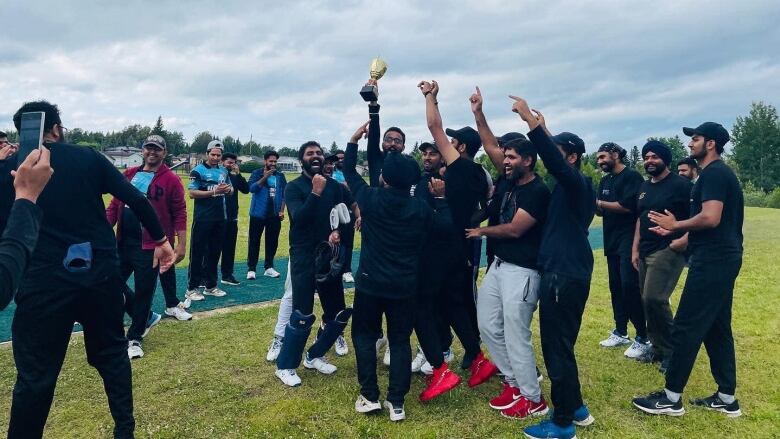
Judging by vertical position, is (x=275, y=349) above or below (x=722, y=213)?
below

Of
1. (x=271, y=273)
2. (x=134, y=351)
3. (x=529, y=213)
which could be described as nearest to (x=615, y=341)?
(x=529, y=213)

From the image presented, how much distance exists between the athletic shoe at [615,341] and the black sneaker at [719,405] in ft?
5.42

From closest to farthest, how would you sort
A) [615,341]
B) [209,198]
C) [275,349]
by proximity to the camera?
[275,349]
[615,341]
[209,198]

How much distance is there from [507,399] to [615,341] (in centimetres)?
255

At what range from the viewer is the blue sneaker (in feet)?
12.5

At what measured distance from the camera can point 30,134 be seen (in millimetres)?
2318

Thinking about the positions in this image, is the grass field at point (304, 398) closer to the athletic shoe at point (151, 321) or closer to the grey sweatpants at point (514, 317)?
the athletic shoe at point (151, 321)

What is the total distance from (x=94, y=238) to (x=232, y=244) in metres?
6.10

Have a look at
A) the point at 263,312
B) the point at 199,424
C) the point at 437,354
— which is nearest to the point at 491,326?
the point at 437,354

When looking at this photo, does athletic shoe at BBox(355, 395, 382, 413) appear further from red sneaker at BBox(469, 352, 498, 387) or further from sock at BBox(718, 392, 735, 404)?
sock at BBox(718, 392, 735, 404)

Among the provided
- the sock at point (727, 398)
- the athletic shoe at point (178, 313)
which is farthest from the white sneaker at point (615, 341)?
the athletic shoe at point (178, 313)

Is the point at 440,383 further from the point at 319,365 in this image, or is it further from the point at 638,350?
the point at 638,350

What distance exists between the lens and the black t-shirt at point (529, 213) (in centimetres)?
405

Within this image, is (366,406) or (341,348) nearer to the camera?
(366,406)
